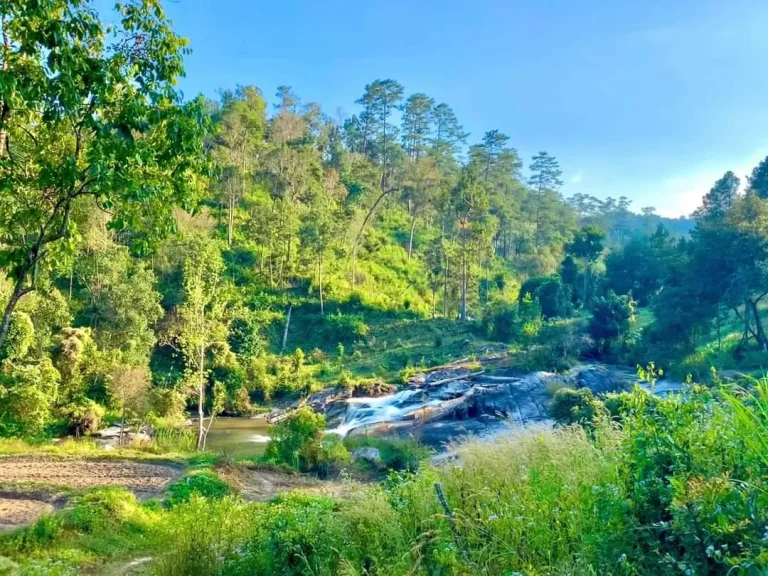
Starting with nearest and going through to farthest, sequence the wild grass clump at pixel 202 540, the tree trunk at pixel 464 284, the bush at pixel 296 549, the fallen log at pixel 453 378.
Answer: the bush at pixel 296 549
the wild grass clump at pixel 202 540
the fallen log at pixel 453 378
the tree trunk at pixel 464 284

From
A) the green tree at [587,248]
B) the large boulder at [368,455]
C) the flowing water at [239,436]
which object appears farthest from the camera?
the green tree at [587,248]

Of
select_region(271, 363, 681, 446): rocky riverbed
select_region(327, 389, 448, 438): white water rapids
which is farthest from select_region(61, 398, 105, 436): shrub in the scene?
select_region(327, 389, 448, 438): white water rapids

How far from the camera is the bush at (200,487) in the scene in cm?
1005

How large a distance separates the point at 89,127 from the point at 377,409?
67.1 feet

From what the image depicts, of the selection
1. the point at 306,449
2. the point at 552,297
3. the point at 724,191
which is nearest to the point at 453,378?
the point at 306,449

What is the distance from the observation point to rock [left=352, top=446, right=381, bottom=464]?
1538 centimetres

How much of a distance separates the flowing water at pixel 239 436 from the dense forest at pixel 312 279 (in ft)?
4.43

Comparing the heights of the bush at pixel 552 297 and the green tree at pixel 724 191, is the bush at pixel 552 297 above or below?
below

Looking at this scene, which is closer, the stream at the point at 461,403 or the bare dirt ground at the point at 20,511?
the bare dirt ground at the point at 20,511

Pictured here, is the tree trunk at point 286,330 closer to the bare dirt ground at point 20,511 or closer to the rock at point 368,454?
the rock at point 368,454

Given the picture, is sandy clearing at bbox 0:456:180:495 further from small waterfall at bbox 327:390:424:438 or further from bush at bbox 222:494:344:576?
small waterfall at bbox 327:390:424:438

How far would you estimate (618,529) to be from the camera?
2.75 meters

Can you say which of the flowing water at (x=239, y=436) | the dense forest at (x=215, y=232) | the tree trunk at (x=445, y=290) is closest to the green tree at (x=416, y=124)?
the dense forest at (x=215, y=232)

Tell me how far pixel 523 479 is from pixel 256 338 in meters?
29.3
